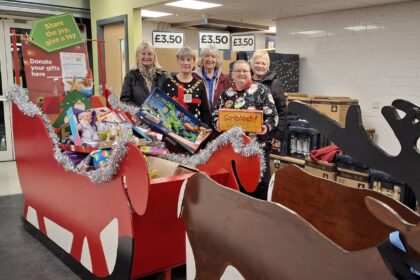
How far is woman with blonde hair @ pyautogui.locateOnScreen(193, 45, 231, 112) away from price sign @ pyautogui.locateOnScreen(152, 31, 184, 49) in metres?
2.31

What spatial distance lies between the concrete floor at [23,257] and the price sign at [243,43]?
381cm

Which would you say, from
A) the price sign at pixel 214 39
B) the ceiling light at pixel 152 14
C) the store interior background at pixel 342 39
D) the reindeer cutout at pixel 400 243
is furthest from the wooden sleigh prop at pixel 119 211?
the ceiling light at pixel 152 14

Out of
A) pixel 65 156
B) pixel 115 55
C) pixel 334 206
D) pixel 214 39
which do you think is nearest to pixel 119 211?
pixel 65 156

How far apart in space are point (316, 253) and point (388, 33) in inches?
195

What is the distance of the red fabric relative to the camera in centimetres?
468

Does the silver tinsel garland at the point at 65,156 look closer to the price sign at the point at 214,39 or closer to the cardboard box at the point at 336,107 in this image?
the price sign at the point at 214,39

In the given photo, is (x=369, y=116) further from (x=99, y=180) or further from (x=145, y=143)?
(x=99, y=180)

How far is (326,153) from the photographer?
4773mm

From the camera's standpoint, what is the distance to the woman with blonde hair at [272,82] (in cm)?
359

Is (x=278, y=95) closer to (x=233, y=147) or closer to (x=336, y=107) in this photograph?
(x=233, y=147)

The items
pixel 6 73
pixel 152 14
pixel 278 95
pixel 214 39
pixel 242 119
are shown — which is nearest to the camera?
pixel 242 119

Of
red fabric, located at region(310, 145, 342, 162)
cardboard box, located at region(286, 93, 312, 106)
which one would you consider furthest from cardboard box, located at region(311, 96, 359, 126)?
red fabric, located at region(310, 145, 342, 162)

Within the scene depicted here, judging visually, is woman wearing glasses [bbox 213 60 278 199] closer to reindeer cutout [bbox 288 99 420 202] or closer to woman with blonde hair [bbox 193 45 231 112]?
woman with blonde hair [bbox 193 45 231 112]

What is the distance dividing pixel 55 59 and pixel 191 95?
3.92ft
